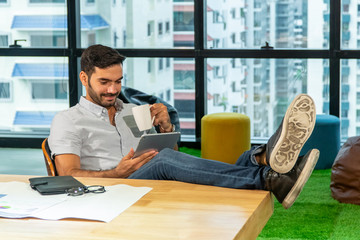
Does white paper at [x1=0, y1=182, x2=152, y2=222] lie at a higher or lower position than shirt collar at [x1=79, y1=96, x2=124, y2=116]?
lower

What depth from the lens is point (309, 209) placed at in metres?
4.07

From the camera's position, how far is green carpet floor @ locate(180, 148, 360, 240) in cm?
350

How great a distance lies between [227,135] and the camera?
17.9 feet

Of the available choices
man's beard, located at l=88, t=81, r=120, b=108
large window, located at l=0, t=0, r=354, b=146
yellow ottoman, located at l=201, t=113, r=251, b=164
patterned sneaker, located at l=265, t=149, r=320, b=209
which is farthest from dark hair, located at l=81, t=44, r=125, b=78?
large window, located at l=0, t=0, r=354, b=146

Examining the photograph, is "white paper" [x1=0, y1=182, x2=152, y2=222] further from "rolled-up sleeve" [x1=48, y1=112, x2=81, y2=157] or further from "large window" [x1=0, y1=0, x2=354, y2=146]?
"large window" [x1=0, y1=0, x2=354, y2=146]

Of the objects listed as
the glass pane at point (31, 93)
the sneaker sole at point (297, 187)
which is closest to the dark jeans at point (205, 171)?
the sneaker sole at point (297, 187)

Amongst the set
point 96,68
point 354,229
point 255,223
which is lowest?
point 354,229

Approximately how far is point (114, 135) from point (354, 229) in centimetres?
149

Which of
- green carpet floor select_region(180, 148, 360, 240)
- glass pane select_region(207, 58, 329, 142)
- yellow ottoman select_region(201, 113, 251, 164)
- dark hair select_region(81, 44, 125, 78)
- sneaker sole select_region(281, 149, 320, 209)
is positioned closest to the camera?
sneaker sole select_region(281, 149, 320, 209)

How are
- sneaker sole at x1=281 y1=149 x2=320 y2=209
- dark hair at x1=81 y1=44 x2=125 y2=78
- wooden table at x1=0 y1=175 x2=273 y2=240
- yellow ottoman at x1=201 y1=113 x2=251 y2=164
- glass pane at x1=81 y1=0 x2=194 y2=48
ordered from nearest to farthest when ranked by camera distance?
wooden table at x1=0 y1=175 x2=273 y2=240, sneaker sole at x1=281 y1=149 x2=320 y2=209, dark hair at x1=81 y1=44 x2=125 y2=78, yellow ottoman at x1=201 y1=113 x2=251 y2=164, glass pane at x1=81 y1=0 x2=194 y2=48

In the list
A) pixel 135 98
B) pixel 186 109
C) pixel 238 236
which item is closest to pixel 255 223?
pixel 238 236

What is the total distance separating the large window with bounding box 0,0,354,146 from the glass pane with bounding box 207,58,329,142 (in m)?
0.01

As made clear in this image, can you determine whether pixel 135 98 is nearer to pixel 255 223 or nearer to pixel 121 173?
pixel 121 173

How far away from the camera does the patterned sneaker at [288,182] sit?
93.4 inches
